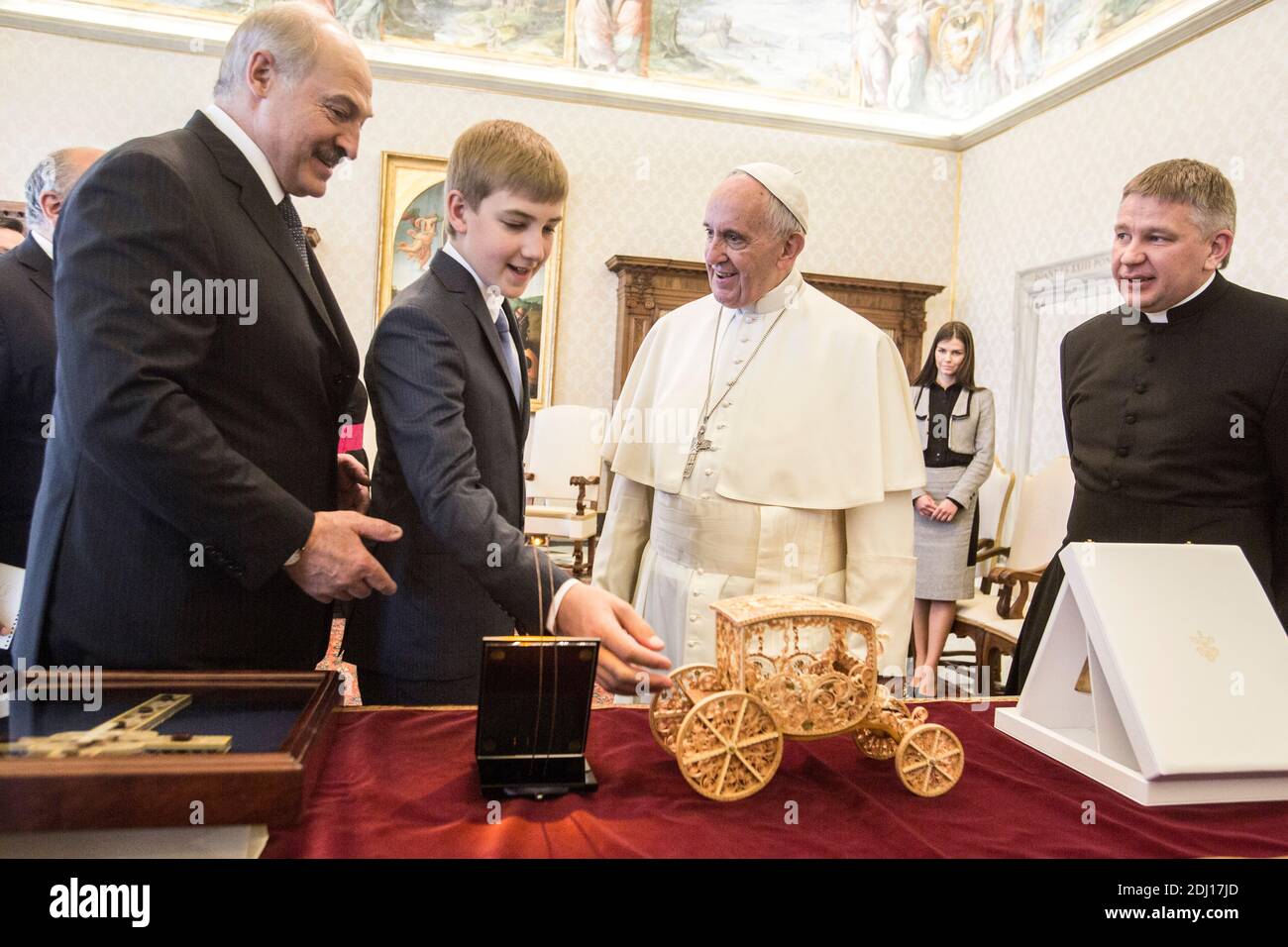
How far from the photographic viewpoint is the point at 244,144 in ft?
5.83

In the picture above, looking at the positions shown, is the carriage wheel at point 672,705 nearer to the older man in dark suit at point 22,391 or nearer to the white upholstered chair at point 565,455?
the older man in dark suit at point 22,391

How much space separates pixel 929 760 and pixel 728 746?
1.14ft

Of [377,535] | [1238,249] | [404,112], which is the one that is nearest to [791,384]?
[377,535]

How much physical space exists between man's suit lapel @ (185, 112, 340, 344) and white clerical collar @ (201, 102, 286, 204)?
1 cm

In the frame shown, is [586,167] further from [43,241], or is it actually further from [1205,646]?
[1205,646]

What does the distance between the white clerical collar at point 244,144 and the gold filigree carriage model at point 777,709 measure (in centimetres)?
118

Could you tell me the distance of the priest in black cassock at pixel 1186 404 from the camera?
2631 millimetres

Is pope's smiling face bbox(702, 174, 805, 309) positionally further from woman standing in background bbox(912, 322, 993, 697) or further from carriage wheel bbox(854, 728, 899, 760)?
woman standing in background bbox(912, 322, 993, 697)

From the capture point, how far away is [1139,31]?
7.68 metres

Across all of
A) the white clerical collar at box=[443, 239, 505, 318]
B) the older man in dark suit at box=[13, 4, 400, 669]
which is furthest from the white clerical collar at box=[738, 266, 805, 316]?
the older man in dark suit at box=[13, 4, 400, 669]

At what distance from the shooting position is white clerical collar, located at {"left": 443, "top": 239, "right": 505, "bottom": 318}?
2.05 m

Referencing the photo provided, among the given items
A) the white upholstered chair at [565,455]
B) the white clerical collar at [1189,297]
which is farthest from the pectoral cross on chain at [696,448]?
the white upholstered chair at [565,455]

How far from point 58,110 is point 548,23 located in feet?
15.2

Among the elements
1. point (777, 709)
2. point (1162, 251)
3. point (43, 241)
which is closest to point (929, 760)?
point (777, 709)
